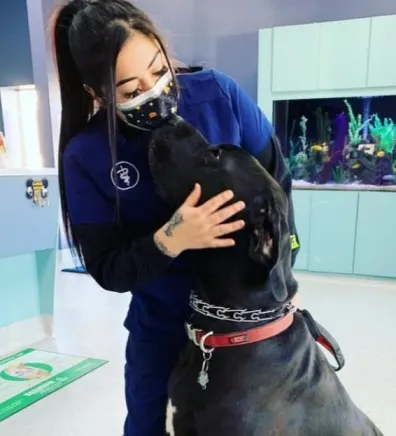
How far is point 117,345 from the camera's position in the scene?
8.04 feet

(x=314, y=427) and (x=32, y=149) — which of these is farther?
(x=32, y=149)

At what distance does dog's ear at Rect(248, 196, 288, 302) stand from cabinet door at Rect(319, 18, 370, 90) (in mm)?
3239

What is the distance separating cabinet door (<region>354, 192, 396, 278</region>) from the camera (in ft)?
12.0

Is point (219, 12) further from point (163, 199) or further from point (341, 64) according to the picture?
point (163, 199)

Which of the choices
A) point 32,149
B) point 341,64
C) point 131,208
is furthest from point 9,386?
point 341,64

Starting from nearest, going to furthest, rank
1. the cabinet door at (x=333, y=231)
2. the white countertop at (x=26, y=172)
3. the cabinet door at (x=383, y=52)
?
1. the white countertop at (x=26, y=172)
2. the cabinet door at (x=383, y=52)
3. the cabinet door at (x=333, y=231)

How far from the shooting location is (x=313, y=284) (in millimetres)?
3594

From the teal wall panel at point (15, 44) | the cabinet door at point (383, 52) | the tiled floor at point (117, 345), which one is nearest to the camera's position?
the tiled floor at point (117, 345)

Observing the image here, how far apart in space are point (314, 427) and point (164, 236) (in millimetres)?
437

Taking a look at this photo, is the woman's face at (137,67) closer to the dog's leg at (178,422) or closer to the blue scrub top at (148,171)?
the blue scrub top at (148,171)

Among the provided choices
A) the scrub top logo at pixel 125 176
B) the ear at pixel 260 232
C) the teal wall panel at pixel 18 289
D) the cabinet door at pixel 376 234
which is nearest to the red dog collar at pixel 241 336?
the ear at pixel 260 232

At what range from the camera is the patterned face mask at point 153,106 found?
2.90 ft

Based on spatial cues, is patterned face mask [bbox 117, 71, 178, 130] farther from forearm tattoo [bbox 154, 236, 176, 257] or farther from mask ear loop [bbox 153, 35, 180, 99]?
forearm tattoo [bbox 154, 236, 176, 257]

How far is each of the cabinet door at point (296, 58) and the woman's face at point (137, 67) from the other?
3.16 m
